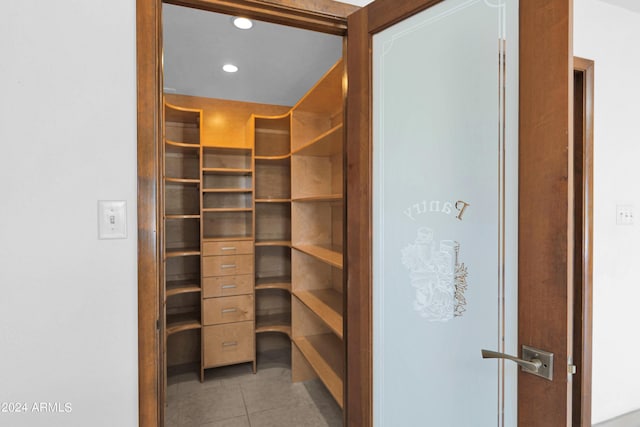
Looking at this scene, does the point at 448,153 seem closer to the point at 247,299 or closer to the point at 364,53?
the point at 364,53

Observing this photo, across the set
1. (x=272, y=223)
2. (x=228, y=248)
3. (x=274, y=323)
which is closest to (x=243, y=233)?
(x=272, y=223)

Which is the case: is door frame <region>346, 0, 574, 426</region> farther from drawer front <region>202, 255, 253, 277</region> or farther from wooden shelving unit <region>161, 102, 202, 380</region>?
wooden shelving unit <region>161, 102, 202, 380</region>

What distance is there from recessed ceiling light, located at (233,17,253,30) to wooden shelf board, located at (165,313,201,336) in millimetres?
2329

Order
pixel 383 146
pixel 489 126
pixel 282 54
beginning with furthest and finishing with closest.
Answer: pixel 282 54 → pixel 383 146 → pixel 489 126

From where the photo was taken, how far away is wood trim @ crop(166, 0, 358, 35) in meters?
1.23

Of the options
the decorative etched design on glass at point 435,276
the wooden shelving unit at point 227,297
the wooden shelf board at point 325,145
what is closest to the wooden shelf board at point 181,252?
the wooden shelving unit at point 227,297

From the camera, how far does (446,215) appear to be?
1058mm

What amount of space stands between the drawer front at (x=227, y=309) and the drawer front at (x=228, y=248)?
41 centimetres

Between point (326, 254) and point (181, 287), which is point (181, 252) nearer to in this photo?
point (181, 287)
